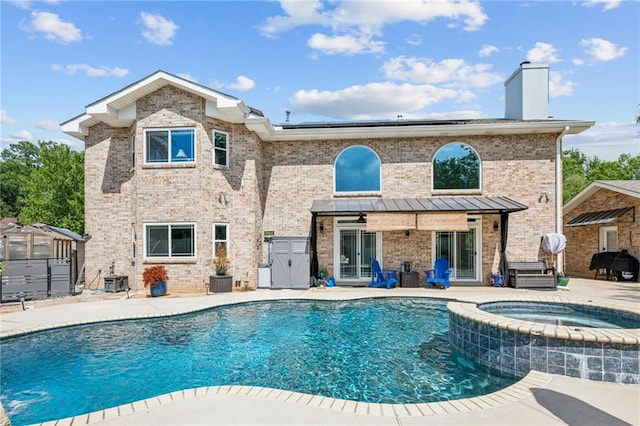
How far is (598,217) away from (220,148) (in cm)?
2050

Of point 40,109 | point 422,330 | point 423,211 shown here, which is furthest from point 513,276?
point 40,109

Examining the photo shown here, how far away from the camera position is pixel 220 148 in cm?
1639

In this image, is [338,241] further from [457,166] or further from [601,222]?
[601,222]

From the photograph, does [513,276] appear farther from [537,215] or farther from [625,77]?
[625,77]

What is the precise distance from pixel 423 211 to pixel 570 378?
1025 cm

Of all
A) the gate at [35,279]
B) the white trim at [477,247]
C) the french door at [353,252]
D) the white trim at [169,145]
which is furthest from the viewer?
the french door at [353,252]

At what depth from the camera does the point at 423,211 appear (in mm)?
15578

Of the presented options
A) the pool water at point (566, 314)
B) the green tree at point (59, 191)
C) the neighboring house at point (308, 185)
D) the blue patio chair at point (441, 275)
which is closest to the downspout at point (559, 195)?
the neighboring house at point (308, 185)

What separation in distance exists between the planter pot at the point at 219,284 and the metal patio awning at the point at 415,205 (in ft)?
16.2

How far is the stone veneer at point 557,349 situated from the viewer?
564 centimetres

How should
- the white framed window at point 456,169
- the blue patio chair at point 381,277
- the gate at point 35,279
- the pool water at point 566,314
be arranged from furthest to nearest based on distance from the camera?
the white framed window at point 456,169 → the blue patio chair at point 381,277 → the gate at point 35,279 → the pool water at point 566,314

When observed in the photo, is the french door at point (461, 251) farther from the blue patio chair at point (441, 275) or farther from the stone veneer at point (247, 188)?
the blue patio chair at point (441, 275)

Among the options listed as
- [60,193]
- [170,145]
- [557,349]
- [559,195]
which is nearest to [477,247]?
[559,195]

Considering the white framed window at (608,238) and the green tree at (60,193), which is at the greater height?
the green tree at (60,193)
